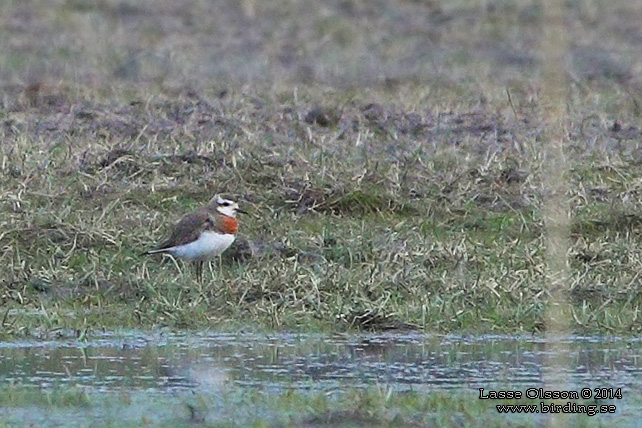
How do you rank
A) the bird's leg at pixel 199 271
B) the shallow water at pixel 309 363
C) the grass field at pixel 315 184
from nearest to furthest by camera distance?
the shallow water at pixel 309 363 → the grass field at pixel 315 184 → the bird's leg at pixel 199 271

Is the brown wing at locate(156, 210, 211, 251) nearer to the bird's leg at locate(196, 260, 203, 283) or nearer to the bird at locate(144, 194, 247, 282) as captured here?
the bird at locate(144, 194, 247, 282)

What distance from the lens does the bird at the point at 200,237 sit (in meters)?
9.50

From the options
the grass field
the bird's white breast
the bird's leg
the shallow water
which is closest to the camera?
the shallow water

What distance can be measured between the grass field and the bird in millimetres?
107

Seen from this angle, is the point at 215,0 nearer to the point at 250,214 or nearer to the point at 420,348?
the point at 250,214

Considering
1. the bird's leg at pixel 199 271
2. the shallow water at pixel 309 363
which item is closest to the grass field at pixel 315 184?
the bird's leg at pixel 199 271

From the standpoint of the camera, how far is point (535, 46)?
17672mm

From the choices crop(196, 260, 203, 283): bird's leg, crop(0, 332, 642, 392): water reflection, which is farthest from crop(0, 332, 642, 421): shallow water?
crop(196, 260, 203, 283): bird's leg

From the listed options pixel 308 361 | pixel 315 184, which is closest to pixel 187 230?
pixel 315 184

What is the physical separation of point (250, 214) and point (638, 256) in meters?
2.23

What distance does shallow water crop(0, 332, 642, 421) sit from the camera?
7.36 meters

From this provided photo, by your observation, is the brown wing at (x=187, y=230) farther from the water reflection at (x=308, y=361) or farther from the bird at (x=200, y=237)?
the water reflection at (x=308, y=361)

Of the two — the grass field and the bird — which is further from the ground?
the bird

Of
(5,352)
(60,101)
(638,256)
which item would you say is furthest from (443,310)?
(60,101)
